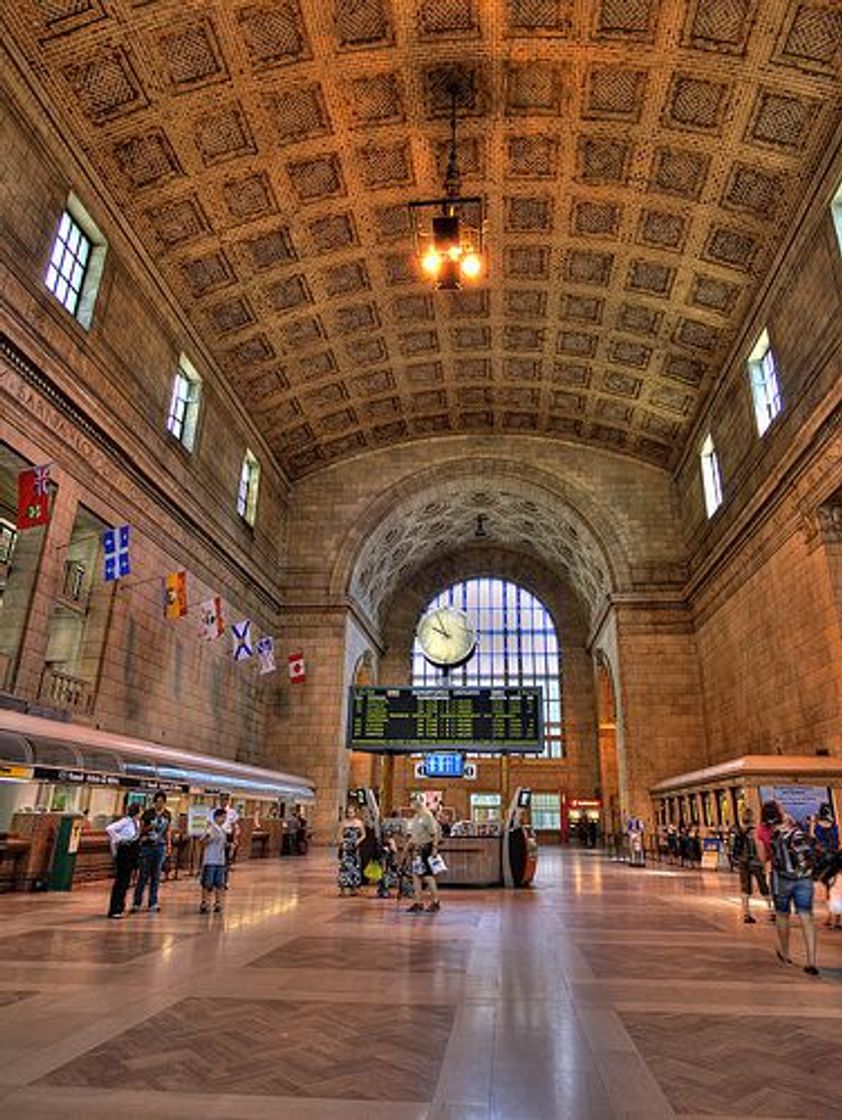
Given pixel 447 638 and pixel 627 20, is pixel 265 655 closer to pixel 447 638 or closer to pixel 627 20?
pixel 447 638

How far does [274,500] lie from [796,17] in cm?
1966

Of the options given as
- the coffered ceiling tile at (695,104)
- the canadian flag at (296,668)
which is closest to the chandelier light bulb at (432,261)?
the coffered ceiling tile at (695,104)

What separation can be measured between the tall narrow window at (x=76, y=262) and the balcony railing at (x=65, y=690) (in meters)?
7.17

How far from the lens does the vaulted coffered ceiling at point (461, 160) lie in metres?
13.4

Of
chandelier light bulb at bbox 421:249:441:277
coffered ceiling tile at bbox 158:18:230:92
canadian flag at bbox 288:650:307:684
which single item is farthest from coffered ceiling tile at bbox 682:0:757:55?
canadian flag at bbox 288:650:307:684

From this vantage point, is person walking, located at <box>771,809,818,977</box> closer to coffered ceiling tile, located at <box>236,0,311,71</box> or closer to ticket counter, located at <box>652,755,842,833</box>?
ticket counter, located at <box>652,755,842,833</box>

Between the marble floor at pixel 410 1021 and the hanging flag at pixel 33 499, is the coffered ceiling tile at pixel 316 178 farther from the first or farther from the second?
the marble floor at pixel 410 1021

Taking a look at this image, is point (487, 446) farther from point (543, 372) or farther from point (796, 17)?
point (796, 17)

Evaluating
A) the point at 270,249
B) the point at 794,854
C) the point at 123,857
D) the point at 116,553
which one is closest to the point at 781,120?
the point at 270,249

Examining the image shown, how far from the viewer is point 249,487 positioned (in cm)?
2500

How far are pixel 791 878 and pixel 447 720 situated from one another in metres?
10.5

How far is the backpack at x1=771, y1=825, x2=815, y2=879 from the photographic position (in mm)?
6477

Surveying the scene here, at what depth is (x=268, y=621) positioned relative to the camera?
25.9 m

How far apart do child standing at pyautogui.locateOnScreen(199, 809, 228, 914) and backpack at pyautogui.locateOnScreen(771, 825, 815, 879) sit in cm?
630
